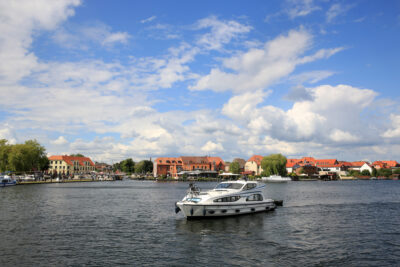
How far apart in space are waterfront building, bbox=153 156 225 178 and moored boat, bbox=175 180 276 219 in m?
151

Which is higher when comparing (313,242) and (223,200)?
(223,200)

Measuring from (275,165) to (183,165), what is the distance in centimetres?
5746

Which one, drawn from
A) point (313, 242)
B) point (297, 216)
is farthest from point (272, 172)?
point (313, 242)

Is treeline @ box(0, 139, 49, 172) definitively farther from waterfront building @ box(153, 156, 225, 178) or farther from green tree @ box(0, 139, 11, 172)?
waterfront building @ box(153, 156, 225, 178)

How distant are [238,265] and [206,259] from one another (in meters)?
2.30

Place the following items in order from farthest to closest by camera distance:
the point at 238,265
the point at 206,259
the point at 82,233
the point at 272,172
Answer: the point at 272,172
the point at 82,233
the point at 206,259
the point at 238,265

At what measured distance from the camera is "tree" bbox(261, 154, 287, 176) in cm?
16512

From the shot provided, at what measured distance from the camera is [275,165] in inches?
6486

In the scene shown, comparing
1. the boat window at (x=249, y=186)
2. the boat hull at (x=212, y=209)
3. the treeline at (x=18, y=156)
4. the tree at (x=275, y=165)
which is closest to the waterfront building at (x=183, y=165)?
the tree at (x=275, y=165)

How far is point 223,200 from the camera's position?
113ft

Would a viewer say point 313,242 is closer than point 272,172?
Yes

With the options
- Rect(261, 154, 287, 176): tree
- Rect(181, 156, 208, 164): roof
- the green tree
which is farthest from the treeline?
Rect(261, 154, 287, 176): tree

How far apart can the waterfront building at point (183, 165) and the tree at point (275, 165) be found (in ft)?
121

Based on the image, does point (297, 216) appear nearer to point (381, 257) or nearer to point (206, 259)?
point (381, 257)
